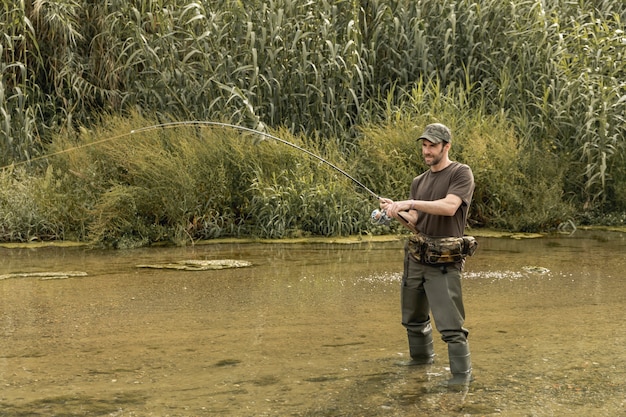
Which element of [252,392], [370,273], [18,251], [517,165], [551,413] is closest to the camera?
[551,413]

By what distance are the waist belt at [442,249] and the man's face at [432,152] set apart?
459mm

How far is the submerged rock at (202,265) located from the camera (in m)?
10.4

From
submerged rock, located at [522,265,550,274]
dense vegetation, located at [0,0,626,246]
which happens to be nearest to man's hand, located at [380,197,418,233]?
submerged rock, located at [522,265,550,274]

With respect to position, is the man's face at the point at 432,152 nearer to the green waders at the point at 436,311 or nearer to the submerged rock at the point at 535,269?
the green waders at the point at 436,311

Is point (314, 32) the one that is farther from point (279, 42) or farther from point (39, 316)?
point (39, 316)

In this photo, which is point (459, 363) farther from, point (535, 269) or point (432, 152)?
point (535, 269)

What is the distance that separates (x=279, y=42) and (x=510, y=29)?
3176mm

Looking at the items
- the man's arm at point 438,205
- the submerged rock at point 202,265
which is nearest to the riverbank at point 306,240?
the submerged rock at point 202,265

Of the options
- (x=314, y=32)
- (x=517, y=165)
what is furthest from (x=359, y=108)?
(x=517, y=165)

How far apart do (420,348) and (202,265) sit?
4.29 meters

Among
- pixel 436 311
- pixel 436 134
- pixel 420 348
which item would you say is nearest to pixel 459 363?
pixel 436 311

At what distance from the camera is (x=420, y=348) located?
6.58 m

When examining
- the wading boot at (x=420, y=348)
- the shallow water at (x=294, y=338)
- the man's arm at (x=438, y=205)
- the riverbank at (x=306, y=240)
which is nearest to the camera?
the shallow water at (x=294, y=338)

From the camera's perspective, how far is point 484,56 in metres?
14.1
